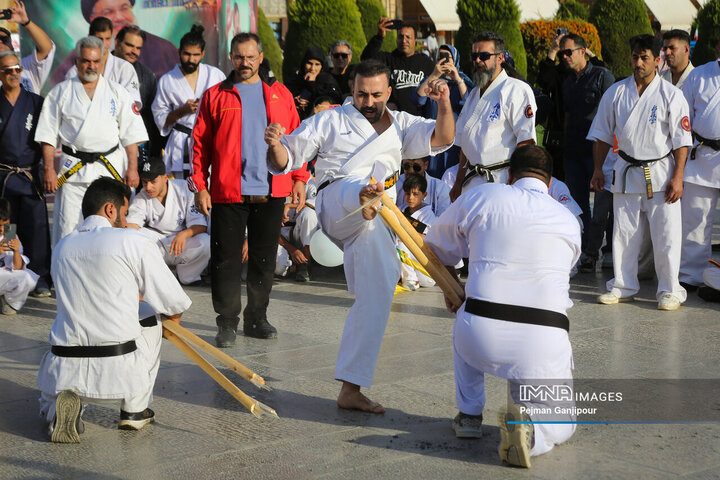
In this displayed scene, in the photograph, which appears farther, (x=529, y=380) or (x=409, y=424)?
(x=409, y=424)

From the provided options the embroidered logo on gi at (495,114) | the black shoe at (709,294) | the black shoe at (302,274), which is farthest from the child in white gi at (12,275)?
the black shoe at (709,294)

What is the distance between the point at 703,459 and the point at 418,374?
183 centimetres

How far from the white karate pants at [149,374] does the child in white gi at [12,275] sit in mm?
2859

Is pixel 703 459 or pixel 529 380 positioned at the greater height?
pixel 529 380

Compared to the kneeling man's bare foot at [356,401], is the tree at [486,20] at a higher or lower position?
higher

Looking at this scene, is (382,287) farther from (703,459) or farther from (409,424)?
(703,459)

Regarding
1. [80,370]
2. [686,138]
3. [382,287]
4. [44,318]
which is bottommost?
[44,318]

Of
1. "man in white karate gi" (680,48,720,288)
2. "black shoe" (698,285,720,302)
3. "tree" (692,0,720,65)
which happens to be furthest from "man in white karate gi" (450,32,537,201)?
"tree" (692,0,720,65)

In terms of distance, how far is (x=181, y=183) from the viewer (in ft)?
28.5

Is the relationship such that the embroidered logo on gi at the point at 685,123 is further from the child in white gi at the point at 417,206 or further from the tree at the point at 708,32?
the tree at the point at 708,32

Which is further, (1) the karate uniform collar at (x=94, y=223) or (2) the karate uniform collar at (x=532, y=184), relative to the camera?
(1) the karate uniform collar at (x=94, y=223)

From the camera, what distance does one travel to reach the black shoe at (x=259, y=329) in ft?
21.1

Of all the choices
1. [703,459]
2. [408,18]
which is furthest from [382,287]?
[408,18]

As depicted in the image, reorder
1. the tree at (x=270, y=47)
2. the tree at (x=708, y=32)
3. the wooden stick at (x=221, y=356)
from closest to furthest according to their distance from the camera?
the wooden stick at (x=221, y=356) < the tree at (x=708, y=32) < the tree at (x=270, y=47)
